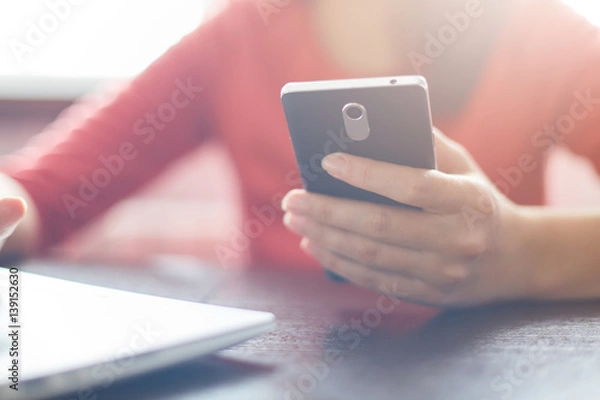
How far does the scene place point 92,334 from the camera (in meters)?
0.31

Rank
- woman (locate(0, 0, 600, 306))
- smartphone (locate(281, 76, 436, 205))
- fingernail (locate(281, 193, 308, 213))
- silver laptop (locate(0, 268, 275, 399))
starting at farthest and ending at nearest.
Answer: woman (locate(0, 0, 600, 306)) → fingernail (locate(281, 193, 308, 213)) → smartphone (locate(281, 76, 436, 205)) → silver laptop (locate(0, 268, 275, 399))

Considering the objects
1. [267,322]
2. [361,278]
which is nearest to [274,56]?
[361,278]

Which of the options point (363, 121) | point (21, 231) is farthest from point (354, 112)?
point (21, 231)

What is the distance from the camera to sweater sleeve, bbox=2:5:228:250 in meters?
0.74

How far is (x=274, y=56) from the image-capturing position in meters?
0.98

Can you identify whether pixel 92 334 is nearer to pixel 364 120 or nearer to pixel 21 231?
pixel 364 120

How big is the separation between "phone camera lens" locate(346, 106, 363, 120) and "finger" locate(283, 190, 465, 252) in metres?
0.09

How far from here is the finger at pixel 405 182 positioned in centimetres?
43

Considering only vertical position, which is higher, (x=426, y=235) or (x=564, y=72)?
(x=564, y=72)

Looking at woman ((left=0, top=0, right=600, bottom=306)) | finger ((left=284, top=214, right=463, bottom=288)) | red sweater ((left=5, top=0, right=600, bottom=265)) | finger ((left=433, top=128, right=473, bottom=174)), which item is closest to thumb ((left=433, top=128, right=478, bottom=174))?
finger ((left=433, top=128, right=473, bottom=174))

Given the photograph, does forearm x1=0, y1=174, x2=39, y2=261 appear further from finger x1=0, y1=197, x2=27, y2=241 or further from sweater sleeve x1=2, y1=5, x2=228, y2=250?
finger x1=0, y1=197, x2=27, y2=241

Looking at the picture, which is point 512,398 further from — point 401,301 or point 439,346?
point 401,301

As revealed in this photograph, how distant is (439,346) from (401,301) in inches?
5.6

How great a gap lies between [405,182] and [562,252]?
19 centimetres
